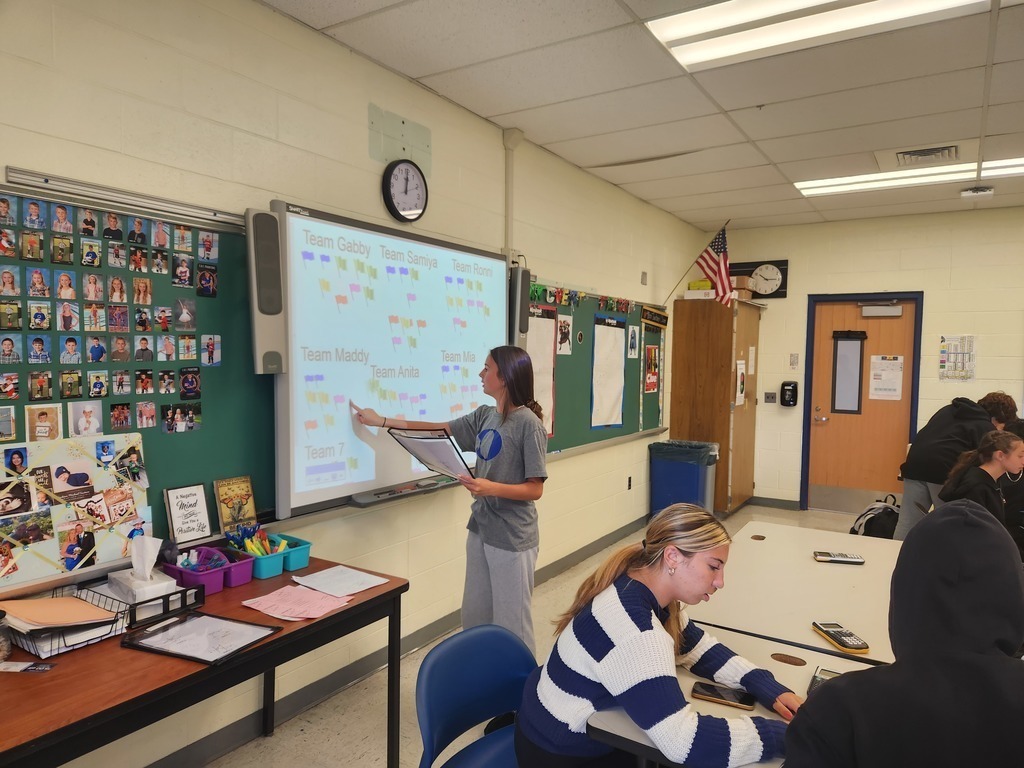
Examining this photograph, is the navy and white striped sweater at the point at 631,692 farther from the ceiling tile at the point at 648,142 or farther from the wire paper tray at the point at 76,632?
the ceiling tile at the point at 648,142

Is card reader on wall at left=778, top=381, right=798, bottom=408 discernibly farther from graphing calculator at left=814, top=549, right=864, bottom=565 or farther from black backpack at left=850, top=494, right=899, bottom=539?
graphing calculator at left=814, top=549, right=864, bottom=565

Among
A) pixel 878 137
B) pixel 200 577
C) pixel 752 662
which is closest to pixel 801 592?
pixel 752 662

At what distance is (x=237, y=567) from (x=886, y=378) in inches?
234

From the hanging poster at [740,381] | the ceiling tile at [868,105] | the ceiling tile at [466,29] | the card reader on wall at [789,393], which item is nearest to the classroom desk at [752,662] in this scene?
the ceiling tile at [466,29]

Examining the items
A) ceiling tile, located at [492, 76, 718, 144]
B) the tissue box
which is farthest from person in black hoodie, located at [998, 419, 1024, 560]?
the tissue box

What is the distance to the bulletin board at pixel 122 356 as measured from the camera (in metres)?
1.79

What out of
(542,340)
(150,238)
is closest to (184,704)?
(150,238)

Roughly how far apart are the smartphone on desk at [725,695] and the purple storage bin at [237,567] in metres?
1.43

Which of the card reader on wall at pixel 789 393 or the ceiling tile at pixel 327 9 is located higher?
the ceiling tile at pixel 327 9

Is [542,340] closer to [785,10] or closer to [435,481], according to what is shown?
[435,481]

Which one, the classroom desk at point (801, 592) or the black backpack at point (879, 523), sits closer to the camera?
the classroom desk at point (801, 592)

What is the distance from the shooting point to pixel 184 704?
157 cm

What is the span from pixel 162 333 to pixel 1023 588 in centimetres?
230

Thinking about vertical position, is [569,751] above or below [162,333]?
below
